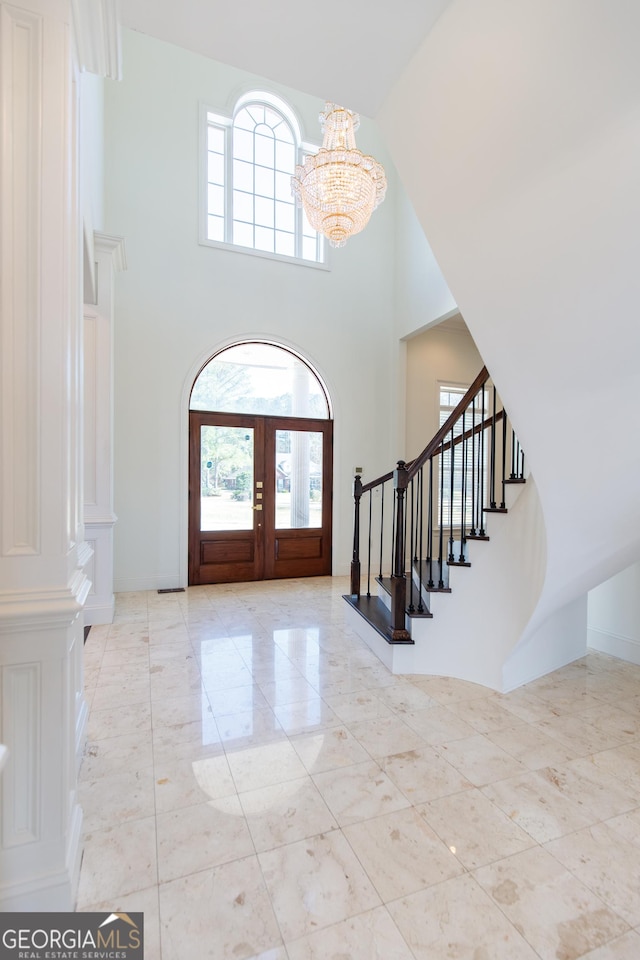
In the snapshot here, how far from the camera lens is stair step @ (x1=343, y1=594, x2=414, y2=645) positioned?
11.1 ft

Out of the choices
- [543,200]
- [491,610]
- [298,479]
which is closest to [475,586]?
[491,610]

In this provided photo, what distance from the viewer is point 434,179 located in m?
1.57

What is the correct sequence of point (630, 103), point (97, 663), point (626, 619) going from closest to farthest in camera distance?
point (630, 103) → point (97, 663) → point (626, 619)

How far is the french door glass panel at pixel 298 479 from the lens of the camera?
6086 mm

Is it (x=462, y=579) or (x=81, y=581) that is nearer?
(x=81, y=581)

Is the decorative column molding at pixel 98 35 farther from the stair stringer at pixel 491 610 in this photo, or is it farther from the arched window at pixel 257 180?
the arched window at pixel 257 180

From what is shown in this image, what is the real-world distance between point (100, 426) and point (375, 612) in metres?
2.97

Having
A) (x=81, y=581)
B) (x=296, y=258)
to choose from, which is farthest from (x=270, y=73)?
(x=296, y=258)

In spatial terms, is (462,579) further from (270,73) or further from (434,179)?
(270,73)

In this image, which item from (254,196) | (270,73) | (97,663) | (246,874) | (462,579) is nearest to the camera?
(270,73)

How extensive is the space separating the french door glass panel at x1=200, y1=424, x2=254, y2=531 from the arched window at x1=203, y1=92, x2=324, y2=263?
244 cm

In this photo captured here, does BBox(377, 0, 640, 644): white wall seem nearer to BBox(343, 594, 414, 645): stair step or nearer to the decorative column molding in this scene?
the decorative column molding

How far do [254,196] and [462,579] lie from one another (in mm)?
5626

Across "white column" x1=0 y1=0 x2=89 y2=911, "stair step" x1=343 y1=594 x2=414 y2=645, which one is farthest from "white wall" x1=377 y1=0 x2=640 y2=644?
"stair step" x1=343 y1=594 x2=414 y2=645
